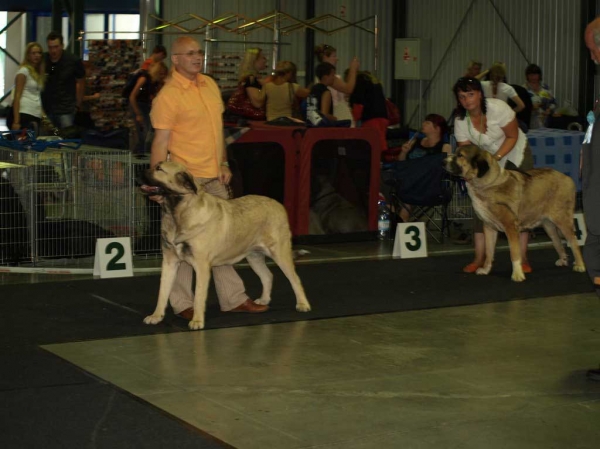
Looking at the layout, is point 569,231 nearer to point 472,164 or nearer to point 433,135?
point 472,164

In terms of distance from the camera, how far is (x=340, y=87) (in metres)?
13.7

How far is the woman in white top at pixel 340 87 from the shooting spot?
44.6 feet

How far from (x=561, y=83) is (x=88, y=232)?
1261cm

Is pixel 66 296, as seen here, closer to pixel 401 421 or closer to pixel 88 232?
pixel 88 232

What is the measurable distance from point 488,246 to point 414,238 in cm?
108

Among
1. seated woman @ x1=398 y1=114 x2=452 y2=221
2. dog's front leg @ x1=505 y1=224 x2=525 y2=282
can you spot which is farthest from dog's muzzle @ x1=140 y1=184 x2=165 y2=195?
seated woman @ x1=398 y1=114 x2=452 y2=221

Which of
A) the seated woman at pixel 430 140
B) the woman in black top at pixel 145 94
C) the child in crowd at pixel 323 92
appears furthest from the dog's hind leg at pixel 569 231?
the woman in black top at pixel 145 94

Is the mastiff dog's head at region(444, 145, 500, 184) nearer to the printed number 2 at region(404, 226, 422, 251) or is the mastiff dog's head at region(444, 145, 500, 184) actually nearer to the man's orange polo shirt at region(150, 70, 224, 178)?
the printed number 2 at region(404, 226, 422, 251)

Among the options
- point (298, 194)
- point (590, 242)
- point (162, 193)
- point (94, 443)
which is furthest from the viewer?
point (298, 194)

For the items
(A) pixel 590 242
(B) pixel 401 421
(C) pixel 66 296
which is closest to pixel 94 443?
(B) pixel 401 421

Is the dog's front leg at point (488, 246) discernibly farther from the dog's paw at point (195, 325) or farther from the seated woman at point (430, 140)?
the dog's paw at point (195, 325)

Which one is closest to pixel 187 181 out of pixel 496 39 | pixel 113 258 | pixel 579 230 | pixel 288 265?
pixel 288 265

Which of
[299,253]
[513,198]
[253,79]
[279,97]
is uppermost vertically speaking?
[253,79]

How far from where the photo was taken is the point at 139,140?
562 inches
